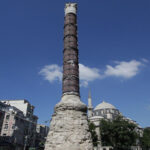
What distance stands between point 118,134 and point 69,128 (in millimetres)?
17287

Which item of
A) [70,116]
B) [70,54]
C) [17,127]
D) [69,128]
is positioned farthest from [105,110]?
[69,128]

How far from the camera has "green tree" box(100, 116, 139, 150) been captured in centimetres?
2639

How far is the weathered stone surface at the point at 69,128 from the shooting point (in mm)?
11355

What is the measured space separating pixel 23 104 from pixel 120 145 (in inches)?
783

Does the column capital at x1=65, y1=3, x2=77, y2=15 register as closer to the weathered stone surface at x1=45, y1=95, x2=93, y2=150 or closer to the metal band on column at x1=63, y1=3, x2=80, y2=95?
the metal band on column at x1=63, y1=3, x2=80, y2=95

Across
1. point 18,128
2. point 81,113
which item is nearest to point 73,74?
point 81,113

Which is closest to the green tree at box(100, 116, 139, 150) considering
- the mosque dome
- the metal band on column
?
the metal band on column

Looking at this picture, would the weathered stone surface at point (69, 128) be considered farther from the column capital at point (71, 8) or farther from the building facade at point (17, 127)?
the building facade at point (17, 127)

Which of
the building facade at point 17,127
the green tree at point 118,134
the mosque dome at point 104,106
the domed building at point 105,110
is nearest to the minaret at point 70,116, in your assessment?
the green tree at point 118,134

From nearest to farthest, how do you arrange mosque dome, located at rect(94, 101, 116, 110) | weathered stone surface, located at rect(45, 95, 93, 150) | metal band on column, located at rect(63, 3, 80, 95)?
weathered stone surface, located at rect(45, 95, 93, 150), metal band on column, located at rect(63, 3, 80, 95), mosque dome, located at rect(94, 101, 116, 110)

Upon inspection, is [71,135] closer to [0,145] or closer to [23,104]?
[0,145]

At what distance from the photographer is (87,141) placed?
1176 cm

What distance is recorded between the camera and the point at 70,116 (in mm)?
12094

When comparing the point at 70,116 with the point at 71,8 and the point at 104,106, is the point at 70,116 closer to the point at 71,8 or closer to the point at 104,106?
the point at 71,8
